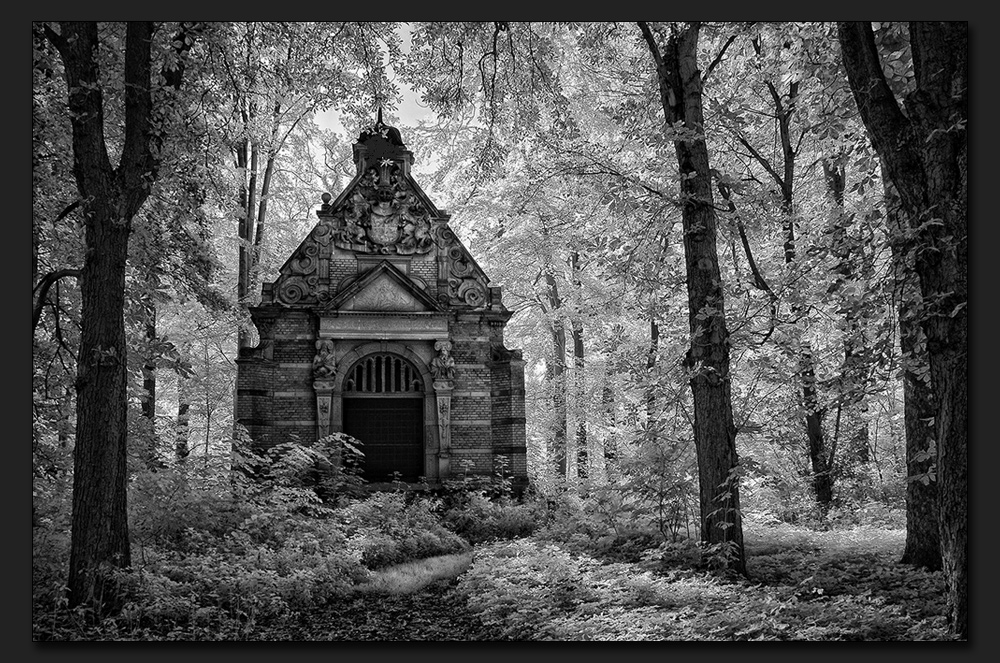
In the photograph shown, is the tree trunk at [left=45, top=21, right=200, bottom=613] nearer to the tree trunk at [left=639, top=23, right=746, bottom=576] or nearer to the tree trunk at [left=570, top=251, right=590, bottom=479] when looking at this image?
the tree trunk at [left=639, top=23, right=746, bottom=576]

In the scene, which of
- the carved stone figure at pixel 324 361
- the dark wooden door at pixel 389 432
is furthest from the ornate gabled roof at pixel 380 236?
the dark wooden door at pixel 389 432

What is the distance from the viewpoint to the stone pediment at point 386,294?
1386 cm

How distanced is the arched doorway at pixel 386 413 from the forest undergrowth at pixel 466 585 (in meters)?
3.58

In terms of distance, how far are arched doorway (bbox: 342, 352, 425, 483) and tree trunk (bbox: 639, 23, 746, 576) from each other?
7424mm

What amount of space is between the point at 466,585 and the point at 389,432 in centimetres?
623

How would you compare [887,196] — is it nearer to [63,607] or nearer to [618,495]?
[618,495]

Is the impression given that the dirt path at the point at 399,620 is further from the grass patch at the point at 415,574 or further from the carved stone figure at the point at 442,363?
the carved stone figure at the point at 442,363

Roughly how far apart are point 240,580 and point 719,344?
4.70 m

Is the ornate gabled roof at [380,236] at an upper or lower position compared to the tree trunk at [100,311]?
upper

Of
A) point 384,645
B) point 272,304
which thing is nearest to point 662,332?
point 384,645

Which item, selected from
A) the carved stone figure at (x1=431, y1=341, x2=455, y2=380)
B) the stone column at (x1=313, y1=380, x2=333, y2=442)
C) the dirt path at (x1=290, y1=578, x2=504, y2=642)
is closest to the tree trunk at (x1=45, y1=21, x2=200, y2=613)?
the dirt path at (x1=290, y1=578, x2=504, y2=642)

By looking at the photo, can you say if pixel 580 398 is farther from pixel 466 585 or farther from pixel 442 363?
pixel 466 585

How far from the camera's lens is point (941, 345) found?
4.85m

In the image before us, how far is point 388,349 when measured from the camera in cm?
1395
